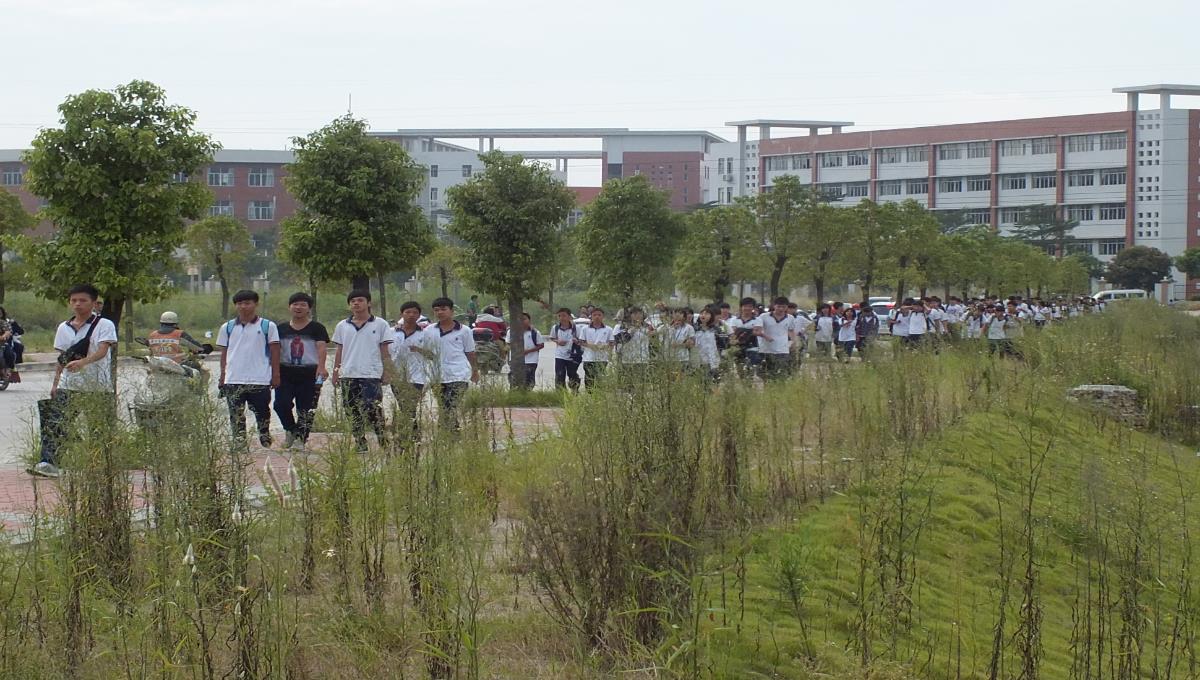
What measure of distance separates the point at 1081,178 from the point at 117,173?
265 feet

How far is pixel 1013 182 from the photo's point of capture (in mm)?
91188

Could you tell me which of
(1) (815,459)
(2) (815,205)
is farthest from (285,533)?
(2) (815,205)

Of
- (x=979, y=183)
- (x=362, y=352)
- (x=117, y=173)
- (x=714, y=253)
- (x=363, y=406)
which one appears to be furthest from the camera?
(x=979, y=183)

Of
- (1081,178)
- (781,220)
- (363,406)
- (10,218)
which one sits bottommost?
(363,406)

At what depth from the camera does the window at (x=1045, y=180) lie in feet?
293

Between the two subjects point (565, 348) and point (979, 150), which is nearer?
point (565, 348)

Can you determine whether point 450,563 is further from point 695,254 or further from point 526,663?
point 695,254

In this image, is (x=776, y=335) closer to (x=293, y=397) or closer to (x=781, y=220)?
(x=293, y=397)

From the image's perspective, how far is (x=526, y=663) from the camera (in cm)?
536

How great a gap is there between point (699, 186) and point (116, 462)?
116m

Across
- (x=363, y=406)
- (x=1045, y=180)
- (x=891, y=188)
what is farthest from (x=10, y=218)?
(x=891, y=188)

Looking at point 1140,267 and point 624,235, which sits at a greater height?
point 624,235

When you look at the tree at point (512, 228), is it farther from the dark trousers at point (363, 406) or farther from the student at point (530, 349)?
the dark trousers at point (363, 406)

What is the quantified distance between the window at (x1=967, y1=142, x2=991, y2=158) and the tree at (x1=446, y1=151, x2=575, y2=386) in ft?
250
